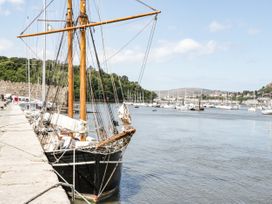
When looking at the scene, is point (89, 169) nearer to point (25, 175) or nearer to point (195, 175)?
point (25, 175)

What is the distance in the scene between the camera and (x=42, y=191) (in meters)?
7.39

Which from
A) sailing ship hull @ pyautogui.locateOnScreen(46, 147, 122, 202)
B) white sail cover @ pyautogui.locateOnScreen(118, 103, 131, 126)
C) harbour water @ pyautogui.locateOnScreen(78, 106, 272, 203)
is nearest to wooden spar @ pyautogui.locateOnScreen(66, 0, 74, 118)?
sailing ship hull @ pyautogui.locateOnScreen(46, 147, 122, 202)

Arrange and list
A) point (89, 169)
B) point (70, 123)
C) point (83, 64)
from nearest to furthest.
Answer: point (89, 169)
point (70, 123)
point (83, 64)

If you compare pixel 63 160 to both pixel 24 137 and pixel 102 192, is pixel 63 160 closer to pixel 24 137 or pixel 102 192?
pixel 102 192

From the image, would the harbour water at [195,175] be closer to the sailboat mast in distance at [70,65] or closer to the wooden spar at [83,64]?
the wooden spar at [83,64]

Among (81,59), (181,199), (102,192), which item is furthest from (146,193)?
(81,59)

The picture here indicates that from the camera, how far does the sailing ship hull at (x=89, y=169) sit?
14320 millimetres

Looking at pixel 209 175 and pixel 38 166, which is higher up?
pixel 38 166

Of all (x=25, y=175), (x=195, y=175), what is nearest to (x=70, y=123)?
(x=25, y=175)

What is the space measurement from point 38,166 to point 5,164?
1.15 meters

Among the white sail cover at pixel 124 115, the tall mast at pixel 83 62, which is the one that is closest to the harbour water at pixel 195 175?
the white sail cover at pixel 124 115

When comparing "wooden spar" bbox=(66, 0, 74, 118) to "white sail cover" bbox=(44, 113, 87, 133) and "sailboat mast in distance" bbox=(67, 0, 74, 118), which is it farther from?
"white sail cover" bbox=(44, 113, 87, 133)

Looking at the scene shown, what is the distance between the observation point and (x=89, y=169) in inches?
578

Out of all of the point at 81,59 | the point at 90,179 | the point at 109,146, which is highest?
the point at 81,59
